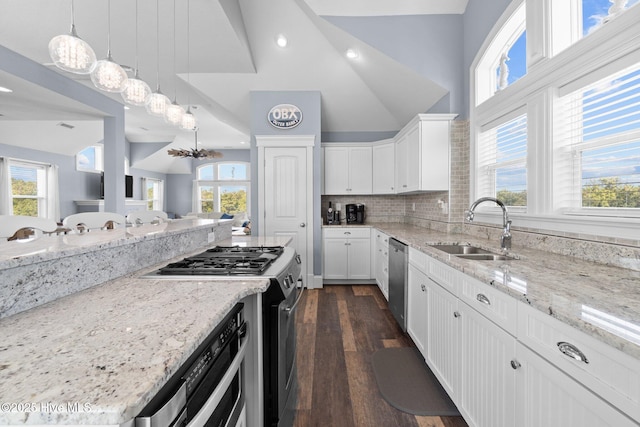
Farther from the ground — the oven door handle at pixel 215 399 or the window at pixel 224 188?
the window at pixel 224 188

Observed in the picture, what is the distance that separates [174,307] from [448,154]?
314cm

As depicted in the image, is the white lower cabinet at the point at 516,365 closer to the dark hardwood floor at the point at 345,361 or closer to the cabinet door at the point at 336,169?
the dark hardwood floor at the point at 345,361

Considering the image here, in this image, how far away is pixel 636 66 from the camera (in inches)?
57.1

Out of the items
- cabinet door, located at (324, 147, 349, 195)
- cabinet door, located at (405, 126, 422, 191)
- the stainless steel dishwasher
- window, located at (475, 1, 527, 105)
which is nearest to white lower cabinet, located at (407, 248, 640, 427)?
the stainless steel dishwasher

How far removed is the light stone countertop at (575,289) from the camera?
762mm

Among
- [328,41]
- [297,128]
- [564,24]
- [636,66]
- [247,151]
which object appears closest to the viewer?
[636,66]

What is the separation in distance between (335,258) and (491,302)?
3140 millimetres

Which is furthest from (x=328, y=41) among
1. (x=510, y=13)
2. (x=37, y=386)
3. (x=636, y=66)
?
(x=37, y=386)

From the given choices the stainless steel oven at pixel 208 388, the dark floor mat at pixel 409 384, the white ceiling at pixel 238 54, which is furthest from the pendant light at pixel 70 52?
the dark floor mat at pixel 409 384

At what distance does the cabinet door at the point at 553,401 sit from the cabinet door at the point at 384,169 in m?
3.54

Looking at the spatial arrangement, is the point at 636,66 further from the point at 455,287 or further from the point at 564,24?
the point at 455,287

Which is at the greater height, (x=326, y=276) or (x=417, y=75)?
(x=417, y=75)

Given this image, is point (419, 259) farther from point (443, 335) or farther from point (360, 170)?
point (360, 170)

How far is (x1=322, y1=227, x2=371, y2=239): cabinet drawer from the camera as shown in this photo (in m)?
4.34
